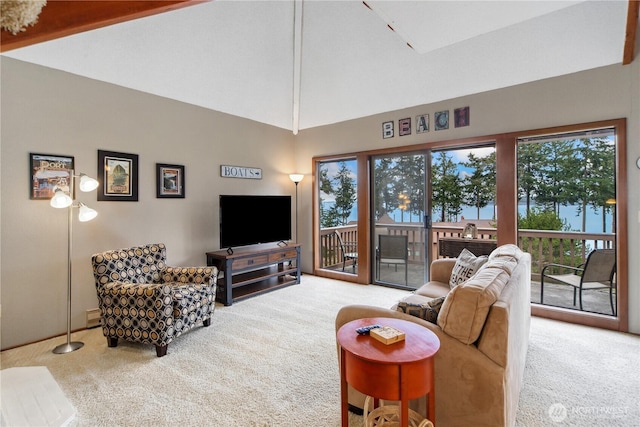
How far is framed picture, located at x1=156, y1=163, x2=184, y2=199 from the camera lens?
3.89m

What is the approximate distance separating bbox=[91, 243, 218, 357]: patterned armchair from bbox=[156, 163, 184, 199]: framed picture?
95 centimetres

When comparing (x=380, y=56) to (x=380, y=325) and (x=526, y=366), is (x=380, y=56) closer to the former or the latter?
(x=380, y=325)

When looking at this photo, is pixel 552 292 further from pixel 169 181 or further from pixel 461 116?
pixel 169 181

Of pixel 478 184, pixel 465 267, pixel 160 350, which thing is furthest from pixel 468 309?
pixel 478 184

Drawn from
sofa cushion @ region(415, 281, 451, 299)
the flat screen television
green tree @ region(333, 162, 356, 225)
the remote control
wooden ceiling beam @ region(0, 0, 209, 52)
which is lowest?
sofa cushion @ region(415, 281, 451, 299)

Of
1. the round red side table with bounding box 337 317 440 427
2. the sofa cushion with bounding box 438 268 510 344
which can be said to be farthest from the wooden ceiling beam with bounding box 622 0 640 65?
the round red side table with bounding box 337 317 440 427

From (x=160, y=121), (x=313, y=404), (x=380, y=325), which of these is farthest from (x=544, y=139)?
(x=160, y=121)

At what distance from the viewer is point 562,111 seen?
334 cm

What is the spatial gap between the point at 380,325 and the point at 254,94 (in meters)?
3.92

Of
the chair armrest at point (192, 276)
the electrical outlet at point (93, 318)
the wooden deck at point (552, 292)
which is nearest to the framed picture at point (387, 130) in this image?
the wooden deck at point (552, 292)

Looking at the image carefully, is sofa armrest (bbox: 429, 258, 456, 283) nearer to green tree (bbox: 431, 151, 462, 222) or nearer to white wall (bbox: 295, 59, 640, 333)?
green tree (bbox: 431, 151, 462, 222)

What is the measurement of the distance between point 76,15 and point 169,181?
2549 millimetres

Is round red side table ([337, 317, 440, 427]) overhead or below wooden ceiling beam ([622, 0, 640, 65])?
below

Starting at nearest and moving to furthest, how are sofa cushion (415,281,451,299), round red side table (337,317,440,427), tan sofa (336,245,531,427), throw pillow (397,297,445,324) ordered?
round red side table (337,317,440,427) → tan sofa (336,245,531,427) → throw pillow (397,297,445,324) → sofa cushion (415,281,451,299)
